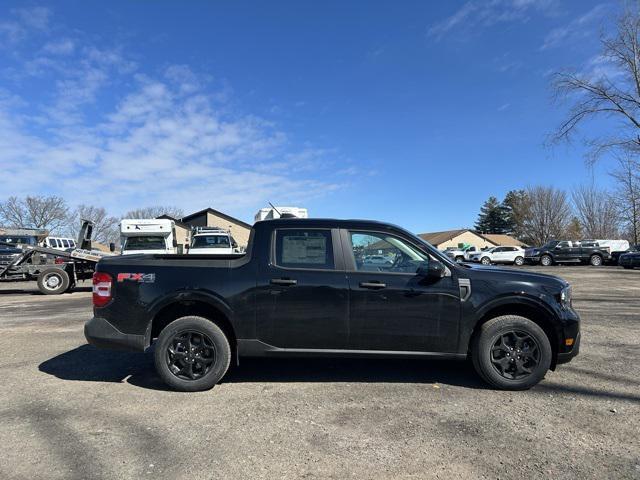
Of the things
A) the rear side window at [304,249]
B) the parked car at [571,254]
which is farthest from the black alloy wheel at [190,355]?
the parked car at [571,254]

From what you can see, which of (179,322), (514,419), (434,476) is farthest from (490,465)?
(179,322)

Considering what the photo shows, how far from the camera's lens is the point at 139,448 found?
3.23 m

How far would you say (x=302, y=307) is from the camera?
4.44 meters

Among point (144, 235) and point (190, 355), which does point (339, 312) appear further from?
point (144, 235)

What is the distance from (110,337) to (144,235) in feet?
44.6

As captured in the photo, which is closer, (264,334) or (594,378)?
(264,334)

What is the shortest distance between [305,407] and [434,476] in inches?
57.8

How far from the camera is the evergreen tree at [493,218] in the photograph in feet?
276

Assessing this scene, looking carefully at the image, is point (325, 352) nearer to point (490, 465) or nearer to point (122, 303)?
point (490, 465)

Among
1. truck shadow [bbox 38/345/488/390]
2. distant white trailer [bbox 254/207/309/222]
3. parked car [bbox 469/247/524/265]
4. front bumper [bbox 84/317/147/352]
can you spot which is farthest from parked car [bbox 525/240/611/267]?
front bumper [bbox 84/317/147/352]

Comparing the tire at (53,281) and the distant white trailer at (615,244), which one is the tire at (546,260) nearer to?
the distant white trailer at (615,244)

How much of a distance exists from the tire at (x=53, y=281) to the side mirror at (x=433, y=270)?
47.1ft

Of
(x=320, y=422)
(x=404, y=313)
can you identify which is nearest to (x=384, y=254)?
(x=404, y=313)

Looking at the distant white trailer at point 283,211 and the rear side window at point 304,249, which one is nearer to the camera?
the rear side window at point 304,249
